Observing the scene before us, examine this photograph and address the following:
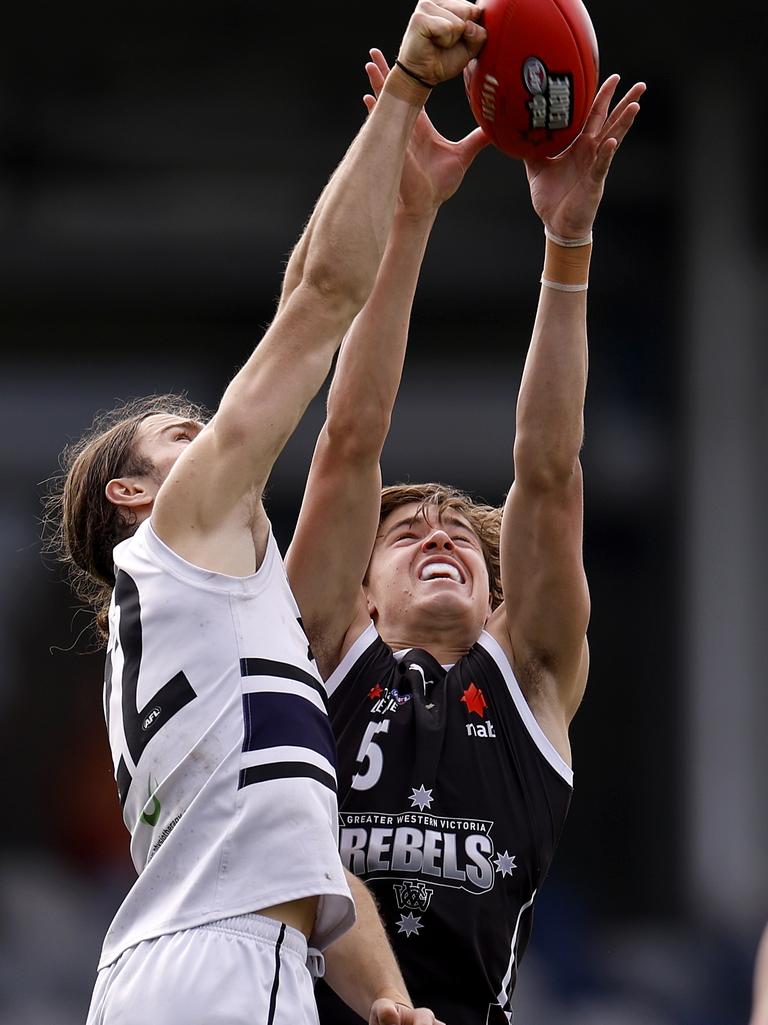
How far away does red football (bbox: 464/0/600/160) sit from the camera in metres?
3.28

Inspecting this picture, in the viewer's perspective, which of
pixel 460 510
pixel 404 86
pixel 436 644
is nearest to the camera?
pixel 404 86

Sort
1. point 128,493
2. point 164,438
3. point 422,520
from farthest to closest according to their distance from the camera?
point 422,520
point 164,438
point 128,493

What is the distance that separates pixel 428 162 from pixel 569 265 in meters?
0.47

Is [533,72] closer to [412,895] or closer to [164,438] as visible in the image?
[164,438]

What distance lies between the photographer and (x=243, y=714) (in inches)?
106

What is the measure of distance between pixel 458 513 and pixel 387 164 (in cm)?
135

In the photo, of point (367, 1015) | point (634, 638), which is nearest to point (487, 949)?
point (367, 1015)

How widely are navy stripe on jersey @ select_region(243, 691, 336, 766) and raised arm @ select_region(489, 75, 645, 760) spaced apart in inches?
39.6

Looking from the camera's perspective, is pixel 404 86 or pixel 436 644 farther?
pixel 436 644

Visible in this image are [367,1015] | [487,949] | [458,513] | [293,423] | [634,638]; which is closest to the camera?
[293,423]

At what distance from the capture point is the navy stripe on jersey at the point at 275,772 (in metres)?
2.65

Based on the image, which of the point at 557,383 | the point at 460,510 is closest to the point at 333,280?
the point at 557,383

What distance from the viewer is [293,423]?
9.13ft

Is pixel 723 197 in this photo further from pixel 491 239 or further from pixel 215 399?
pixel 215 399
